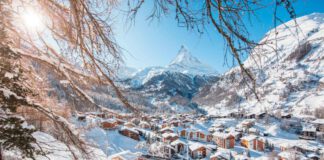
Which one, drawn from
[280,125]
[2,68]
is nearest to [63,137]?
[2,68]

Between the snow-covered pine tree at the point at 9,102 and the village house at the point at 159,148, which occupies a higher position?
the snow-covered pine tree at the point at 9,102

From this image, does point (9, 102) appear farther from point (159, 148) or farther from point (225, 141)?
point (225, 141)

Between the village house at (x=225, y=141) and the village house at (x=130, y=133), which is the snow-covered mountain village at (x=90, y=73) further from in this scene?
the village house at (x=225, y=141)

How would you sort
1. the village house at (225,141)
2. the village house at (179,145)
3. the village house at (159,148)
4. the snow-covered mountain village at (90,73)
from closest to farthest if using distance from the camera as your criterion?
the snow-covered mountain village at (90,73) → the village house at (159,148) → the village house at (179,145) → the village house at (225,141)


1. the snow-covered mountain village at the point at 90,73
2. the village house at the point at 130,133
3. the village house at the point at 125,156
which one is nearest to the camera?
the snow-covered mountain village at the point at 90,73

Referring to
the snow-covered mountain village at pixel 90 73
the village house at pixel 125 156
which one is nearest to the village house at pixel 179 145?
the village house at pixel 125 156

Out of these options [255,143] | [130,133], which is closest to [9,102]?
[130,133]

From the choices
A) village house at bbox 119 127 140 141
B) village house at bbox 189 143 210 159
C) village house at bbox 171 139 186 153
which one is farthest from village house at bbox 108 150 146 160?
village house at bbox 119 127 140 141

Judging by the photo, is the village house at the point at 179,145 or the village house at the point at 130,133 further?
the village house at the point at 130,133

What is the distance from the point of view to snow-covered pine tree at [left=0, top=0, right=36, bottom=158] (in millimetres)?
1598

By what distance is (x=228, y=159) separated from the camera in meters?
13.0

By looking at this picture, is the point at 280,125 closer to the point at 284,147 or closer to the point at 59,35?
the point at 284,147

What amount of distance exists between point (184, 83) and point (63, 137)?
115202 millimetres

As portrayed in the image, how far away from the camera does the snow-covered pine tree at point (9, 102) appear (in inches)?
62.9
